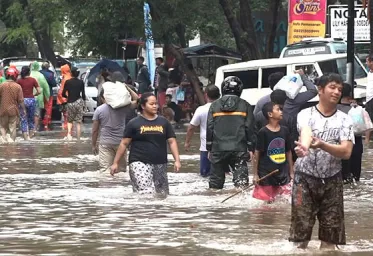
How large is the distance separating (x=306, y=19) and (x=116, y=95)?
16.8 metres

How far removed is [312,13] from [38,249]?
78.3ft

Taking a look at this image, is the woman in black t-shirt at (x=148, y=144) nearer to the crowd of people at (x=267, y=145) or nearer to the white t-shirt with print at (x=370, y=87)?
the crowd of people at (x=267, y=145)

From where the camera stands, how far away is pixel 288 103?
53.6 feet

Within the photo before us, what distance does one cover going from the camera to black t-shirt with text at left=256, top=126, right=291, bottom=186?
1368 cm

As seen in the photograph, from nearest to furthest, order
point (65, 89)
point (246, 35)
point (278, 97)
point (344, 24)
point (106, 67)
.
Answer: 1. point (278, 97)
2. point (65, 89)
3. point (106, 67)
4. point (344, 24)
5. point (246, 35)

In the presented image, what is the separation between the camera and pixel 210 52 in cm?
3953

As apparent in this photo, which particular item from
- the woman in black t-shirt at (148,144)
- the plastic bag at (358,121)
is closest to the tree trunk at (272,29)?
the plastic bag at (358,121)

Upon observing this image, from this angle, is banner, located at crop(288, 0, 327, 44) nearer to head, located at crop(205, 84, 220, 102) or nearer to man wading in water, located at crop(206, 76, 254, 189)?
head, located at crop(205, 84, 220, 102)

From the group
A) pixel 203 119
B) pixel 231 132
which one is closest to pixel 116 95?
pixel 203 119

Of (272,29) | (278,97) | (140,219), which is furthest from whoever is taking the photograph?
(272,29)

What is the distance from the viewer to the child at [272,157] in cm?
1368

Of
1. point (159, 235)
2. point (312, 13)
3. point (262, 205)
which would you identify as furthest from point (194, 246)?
point (312, 13)

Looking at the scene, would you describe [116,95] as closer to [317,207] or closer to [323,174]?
[317,207]

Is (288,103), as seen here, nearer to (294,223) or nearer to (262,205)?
(262,205)
